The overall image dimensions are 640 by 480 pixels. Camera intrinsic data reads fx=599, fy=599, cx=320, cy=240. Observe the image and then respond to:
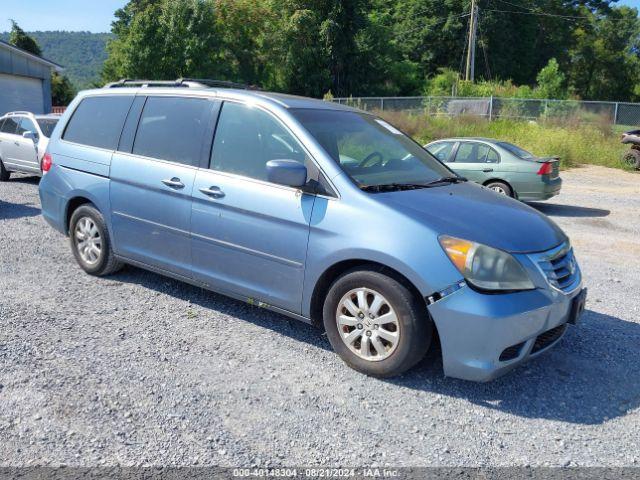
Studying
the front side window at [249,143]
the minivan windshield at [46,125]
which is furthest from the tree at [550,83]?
the front side window at [249,143]

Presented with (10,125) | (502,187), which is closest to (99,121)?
(502,187)

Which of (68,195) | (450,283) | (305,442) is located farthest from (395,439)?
(68,195)

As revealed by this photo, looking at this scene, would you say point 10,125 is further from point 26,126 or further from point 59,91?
point 59,91

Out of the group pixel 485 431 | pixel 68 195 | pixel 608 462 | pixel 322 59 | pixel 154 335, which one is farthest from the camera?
pixel 322 59

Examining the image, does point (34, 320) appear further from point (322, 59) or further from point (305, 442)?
point (322, 59)

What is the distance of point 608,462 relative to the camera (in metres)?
3.09

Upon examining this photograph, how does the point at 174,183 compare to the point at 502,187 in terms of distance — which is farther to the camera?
the point at 502,187

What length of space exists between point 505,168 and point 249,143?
8.21 m

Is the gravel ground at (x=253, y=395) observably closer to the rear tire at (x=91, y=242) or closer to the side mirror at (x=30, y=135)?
the rear tire at (x=91, y=242)

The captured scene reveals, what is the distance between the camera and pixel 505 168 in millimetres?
11617

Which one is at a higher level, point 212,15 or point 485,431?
point 212,15

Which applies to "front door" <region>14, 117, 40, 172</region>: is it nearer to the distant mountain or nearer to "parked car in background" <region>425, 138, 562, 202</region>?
"parked car in background" <region>425, 138, 562, 202</region>

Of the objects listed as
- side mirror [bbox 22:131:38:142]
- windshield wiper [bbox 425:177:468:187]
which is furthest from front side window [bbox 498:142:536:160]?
side mirror [bbox 22:131:38:142]

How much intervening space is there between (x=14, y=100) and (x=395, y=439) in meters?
29.1
